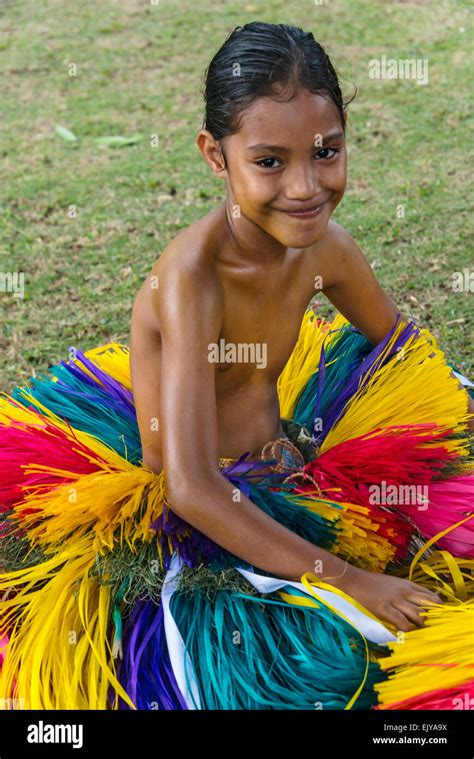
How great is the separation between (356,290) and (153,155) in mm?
2164

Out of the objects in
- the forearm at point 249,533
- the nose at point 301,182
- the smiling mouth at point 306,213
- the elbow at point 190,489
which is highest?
the nose at point 301,182

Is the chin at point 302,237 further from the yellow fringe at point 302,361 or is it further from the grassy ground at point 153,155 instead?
the grassy ground at point 153,155

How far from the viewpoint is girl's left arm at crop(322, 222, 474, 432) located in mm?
1915

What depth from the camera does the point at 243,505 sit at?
5.33 feet

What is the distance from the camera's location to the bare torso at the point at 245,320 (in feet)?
5.57

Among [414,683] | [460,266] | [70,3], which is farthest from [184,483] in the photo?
[70,3]

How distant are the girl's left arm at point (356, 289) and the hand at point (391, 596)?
550 millimetres

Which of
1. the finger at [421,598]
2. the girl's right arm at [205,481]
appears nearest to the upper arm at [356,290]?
the girl's right arm at [205,481]

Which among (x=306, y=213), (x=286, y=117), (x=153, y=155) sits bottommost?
(x=306, y=213)

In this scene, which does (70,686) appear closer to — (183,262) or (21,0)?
(183,262)

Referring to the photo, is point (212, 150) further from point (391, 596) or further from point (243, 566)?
point (391, 596)

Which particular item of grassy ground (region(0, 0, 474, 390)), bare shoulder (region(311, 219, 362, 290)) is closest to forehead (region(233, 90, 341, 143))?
bare shoulder (region(311, 219, 362, 290))

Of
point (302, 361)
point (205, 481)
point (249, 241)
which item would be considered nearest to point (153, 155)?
point (302, 361)

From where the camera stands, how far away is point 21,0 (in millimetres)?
5797
